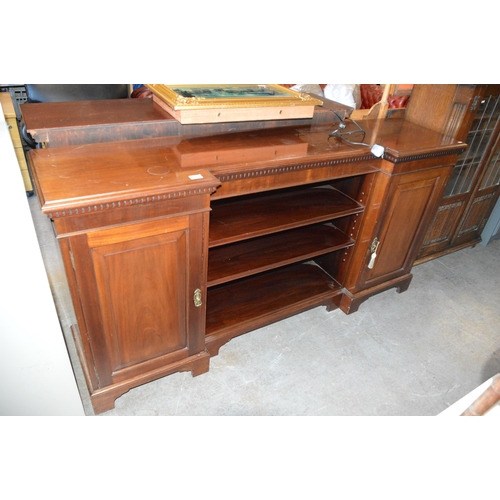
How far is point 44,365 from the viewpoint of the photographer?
0.99m

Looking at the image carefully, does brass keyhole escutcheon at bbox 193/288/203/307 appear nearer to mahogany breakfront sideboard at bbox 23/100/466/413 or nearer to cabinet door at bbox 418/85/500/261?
mahogany breakfront sideboard at bbox 23/100/466/413

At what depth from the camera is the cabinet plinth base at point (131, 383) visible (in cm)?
130

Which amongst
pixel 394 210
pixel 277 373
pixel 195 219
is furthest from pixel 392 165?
pixel 277 373

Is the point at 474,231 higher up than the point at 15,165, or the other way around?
the point at 15,165

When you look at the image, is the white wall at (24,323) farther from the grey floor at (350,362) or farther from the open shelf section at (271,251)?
the open shelf section at (271,251)

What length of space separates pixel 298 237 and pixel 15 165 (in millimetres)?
1204

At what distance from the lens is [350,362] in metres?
1.65

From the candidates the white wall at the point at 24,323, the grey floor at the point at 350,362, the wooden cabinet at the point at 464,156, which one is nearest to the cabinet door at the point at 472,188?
the wooden cabinet at the point at 464,156

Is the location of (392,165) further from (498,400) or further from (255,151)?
(498,400)

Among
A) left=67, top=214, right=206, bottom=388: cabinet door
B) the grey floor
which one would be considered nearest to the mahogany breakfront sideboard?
left=67, top=214, right=206, bottom=388: cabinet door

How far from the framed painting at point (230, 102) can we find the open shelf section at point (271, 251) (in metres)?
0.54

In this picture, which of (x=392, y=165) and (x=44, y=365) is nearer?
(x=44, y=365)
